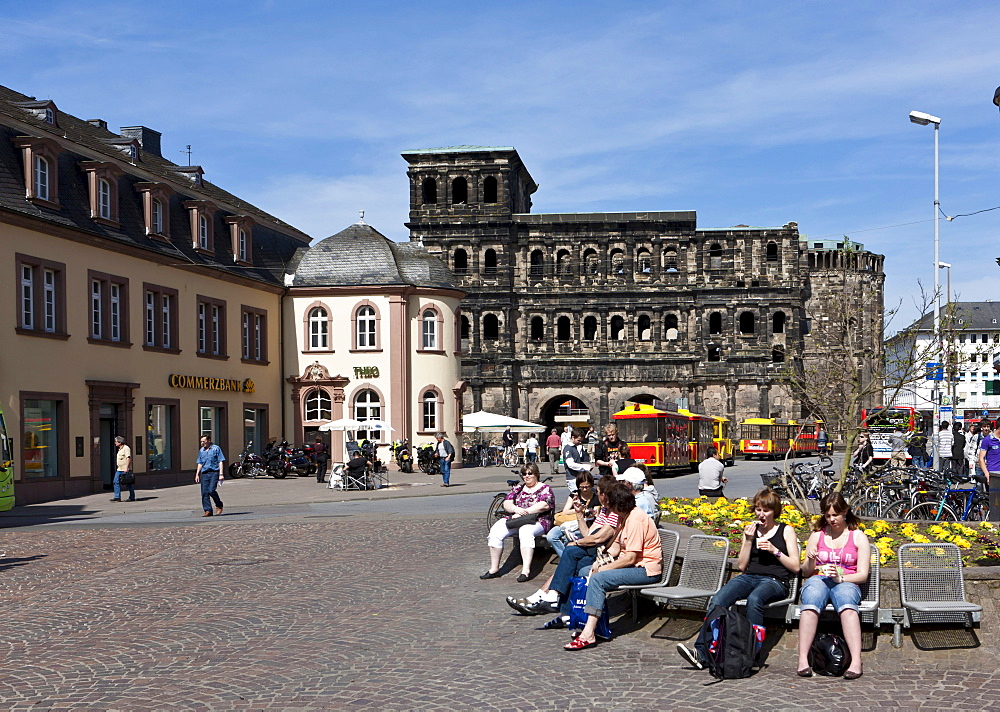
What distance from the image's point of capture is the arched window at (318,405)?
47188 mm

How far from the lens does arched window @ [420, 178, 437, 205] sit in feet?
233

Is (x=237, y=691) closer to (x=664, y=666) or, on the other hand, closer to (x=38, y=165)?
(x=664, y=666)

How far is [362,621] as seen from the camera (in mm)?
11625

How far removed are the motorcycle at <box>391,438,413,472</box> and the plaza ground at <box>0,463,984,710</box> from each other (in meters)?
26.3

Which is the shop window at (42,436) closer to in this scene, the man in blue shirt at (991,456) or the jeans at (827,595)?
the man in blue shirt at (991,456)

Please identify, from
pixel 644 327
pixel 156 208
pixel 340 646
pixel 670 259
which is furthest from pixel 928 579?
pixel 644 327

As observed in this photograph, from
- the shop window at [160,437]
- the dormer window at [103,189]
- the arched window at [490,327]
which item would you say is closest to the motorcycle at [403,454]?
the shop window at [160,437]

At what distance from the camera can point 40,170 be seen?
31.3 metres

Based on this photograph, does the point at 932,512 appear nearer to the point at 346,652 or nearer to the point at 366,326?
the point at 346,652

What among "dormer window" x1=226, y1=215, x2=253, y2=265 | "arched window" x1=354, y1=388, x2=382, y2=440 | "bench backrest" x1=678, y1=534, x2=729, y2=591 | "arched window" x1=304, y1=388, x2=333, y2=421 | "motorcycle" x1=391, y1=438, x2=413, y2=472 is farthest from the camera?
"arched window" x1=304, y1=388, x2=333, y2=421

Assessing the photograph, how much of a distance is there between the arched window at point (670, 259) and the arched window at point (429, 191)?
14.6 metres

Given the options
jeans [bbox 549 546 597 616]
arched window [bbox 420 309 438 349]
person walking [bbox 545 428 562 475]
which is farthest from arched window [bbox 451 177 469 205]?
jeans [bbox 549 546 597 616]

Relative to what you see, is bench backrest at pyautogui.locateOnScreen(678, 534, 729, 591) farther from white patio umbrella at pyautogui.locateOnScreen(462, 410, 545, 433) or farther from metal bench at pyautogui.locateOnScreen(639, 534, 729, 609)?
white patio umbrella at pyautogui.locateOnScreen(462, 410, 545, 433)

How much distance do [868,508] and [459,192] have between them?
5494 centimetres
